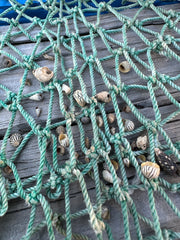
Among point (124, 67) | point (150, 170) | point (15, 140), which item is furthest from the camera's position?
point (124, 67)

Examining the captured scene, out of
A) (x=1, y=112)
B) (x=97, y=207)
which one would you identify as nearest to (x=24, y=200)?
(x=97, y=207)

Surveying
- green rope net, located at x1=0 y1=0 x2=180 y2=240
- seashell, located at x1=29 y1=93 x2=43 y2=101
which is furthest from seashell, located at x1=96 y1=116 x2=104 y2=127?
seashell, located at x1=29 y1=93 x2=43 y2=101

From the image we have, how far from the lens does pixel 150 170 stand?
1.84 ft

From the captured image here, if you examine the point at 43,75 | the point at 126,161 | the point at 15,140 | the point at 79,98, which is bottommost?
the point at 126,161

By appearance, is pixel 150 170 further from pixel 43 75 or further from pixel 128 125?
pixel 43 75

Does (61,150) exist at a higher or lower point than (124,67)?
lower

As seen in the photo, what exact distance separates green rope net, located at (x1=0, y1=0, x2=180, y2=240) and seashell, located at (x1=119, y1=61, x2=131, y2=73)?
21 millimetres

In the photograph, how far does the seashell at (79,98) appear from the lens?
70 cm

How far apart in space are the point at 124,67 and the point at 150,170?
422 mm

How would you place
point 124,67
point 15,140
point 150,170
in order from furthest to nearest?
point 124,67
point 15,140
point 150,170

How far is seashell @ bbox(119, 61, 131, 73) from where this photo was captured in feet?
2.68

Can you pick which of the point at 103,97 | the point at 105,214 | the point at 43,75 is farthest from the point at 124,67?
the point at 105,214

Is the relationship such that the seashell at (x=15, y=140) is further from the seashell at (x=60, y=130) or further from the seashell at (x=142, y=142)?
the seashell at (x=142, y=142)

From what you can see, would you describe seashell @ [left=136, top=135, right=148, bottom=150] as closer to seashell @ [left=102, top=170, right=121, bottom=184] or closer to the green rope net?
the green rope net
